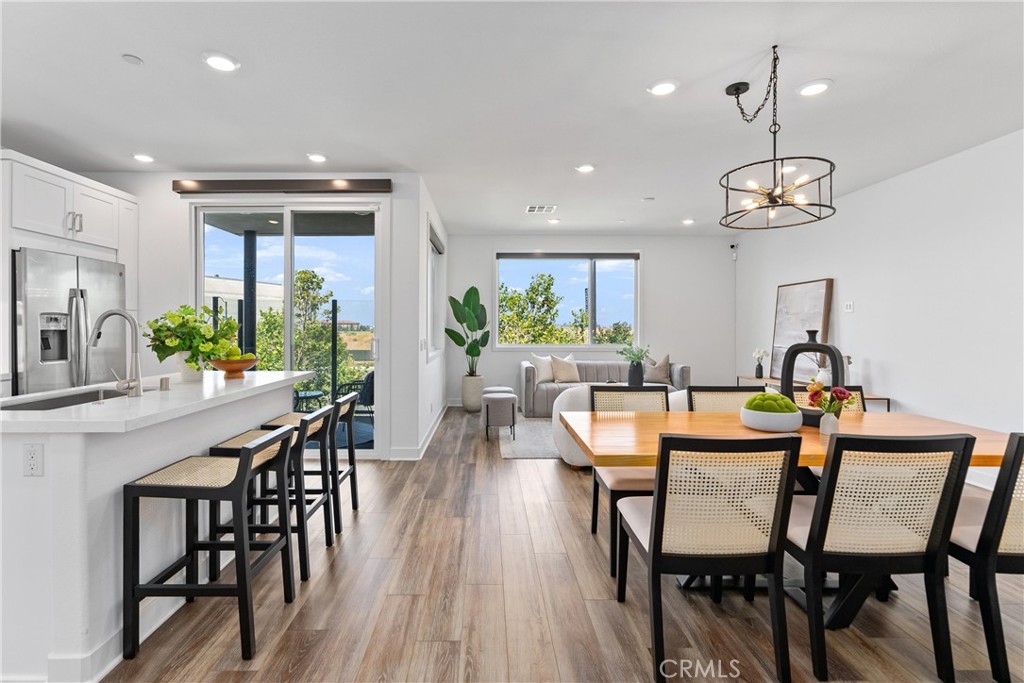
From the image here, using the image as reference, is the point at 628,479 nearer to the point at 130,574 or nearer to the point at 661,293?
the point at 130,574

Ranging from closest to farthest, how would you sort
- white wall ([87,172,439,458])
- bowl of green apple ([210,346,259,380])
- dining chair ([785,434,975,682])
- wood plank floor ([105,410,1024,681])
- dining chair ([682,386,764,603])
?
dining chair ([785,434,975,682]) < wood plank floor ([105,410,1024,681]) < bowl of green apple ([210,346,259,380]) < dining chair ([682,386,764,603]) < white wall ([87,172,439,458])

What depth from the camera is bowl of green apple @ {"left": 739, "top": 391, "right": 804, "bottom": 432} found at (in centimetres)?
222

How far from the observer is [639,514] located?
79.9 inches

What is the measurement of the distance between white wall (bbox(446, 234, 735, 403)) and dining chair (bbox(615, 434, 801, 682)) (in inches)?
240

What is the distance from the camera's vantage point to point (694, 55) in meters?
2.55

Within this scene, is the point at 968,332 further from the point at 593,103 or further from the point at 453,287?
the point at 453,287

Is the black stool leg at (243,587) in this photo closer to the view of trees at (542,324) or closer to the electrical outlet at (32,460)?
the electrical outlet at (32,460)

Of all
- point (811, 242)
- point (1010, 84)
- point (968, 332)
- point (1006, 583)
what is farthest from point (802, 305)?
point (1006, 583)

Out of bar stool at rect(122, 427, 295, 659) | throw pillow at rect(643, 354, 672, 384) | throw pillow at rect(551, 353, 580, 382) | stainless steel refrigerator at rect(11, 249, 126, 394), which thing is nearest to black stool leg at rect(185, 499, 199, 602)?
bar stool at rect(122, 427, 295, 659)

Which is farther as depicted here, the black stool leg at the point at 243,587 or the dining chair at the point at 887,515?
the black stool leg at the point at 243,587

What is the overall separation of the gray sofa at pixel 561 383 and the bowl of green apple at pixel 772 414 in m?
4.09

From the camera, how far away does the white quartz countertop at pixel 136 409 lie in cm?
162

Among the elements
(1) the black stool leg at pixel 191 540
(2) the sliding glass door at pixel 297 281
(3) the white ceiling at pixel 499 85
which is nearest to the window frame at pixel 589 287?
(3) the white ceiling at pixel 499 85

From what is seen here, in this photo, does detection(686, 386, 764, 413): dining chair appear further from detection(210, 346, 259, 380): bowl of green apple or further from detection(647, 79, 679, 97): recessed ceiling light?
detection(210, 346, 259, 380): bowl of green apple
